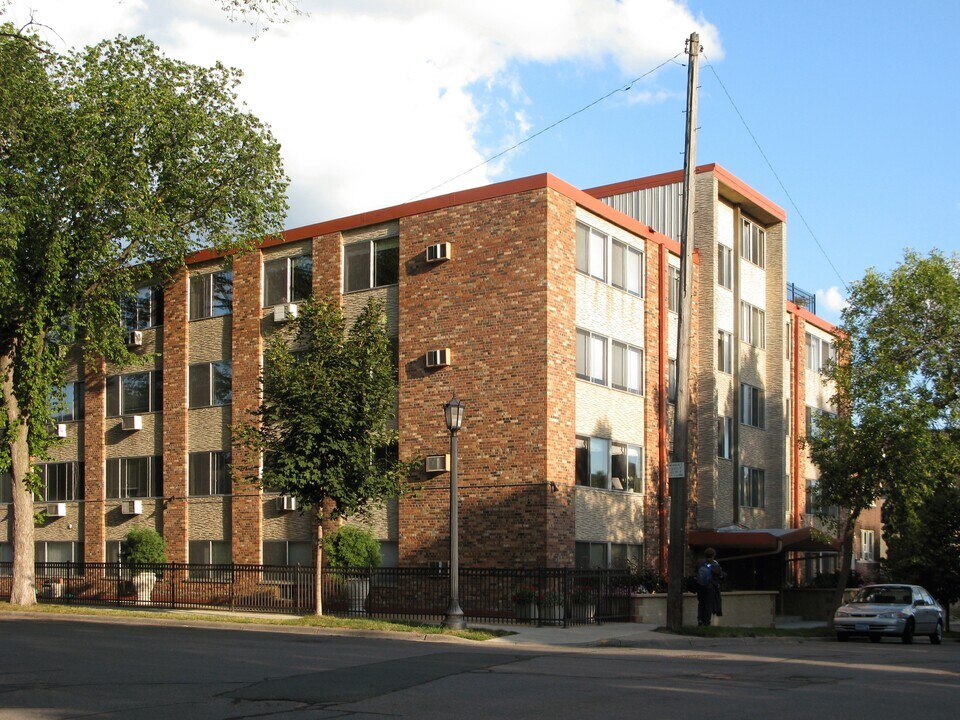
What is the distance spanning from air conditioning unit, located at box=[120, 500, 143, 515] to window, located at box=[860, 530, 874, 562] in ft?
99.8

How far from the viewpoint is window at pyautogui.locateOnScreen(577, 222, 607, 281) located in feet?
95.1

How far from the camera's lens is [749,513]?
36.5m

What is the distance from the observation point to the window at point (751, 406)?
1443 inches

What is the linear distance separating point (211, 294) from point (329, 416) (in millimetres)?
11674

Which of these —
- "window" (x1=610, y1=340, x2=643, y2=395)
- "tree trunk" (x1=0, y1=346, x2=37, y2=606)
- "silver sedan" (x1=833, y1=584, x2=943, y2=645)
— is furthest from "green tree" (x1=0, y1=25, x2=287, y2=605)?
"silver sedan" (x1=833, y1=584, x2=943, y2=645)

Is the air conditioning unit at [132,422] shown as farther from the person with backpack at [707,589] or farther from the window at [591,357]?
the person with backpack at [707,589]

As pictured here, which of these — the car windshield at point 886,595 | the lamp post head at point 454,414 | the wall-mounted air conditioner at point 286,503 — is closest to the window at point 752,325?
the car windshield at point 886,595

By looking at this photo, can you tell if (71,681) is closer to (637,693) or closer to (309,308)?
(637,693)

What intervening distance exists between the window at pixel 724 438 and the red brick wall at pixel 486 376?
9.11 meters

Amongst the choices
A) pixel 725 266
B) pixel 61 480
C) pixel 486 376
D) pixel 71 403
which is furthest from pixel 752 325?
pixel 61 480

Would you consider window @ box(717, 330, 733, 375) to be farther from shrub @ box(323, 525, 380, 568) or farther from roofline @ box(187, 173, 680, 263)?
shrub @ box(323, 525, 380, 568)

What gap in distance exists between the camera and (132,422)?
35.0m

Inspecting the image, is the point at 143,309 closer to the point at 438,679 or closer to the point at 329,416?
the point at 329,416

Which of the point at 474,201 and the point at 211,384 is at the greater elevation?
the point at 474,201
